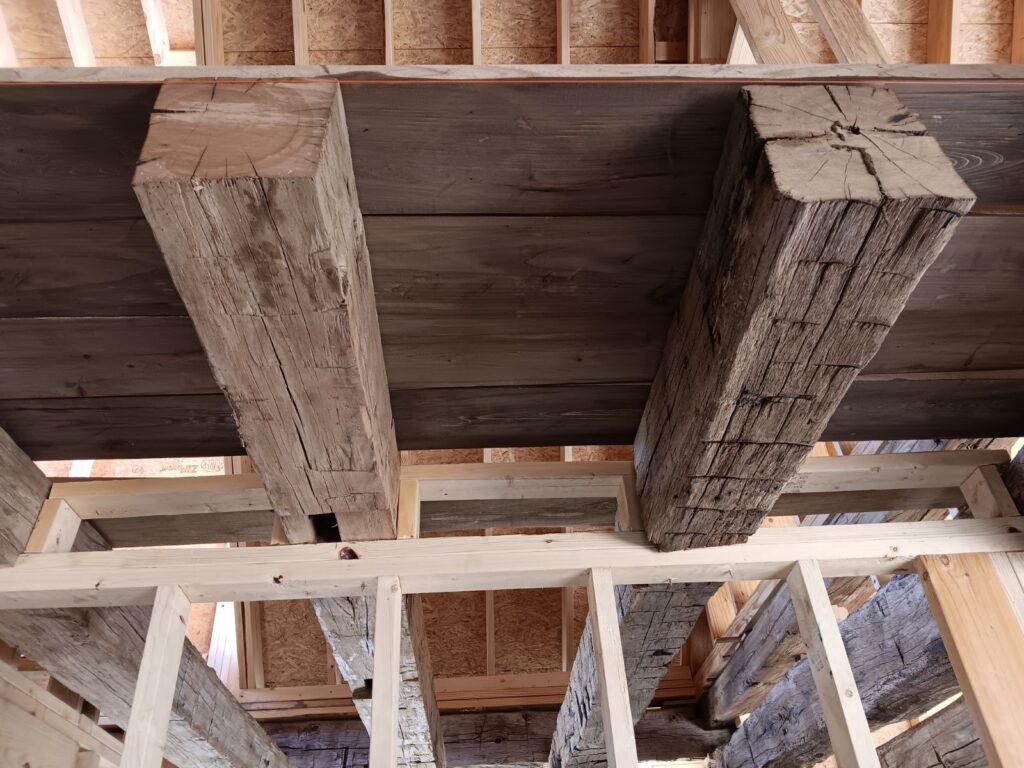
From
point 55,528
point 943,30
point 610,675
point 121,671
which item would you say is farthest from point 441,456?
point 943,30

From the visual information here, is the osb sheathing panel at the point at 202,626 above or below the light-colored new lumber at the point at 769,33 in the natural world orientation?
below

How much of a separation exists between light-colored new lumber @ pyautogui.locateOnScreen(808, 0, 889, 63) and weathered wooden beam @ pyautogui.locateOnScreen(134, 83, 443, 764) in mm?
1395

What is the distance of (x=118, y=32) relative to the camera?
370 cm

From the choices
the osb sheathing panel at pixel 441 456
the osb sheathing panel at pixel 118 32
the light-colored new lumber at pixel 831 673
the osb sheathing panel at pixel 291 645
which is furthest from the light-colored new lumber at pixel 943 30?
the osb sheathing panel at pixel 291 645

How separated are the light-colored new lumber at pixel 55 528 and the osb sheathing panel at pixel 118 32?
2.83 metres

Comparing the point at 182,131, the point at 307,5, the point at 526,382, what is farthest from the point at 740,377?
the point at 307,5

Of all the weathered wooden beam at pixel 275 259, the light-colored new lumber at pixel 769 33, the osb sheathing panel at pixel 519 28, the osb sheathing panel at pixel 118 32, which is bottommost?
the weathered wooden beam at pixel 275 259

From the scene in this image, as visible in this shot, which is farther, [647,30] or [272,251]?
[647,30]

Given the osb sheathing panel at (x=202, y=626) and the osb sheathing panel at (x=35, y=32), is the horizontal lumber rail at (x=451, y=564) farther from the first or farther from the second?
the osb sheathing panel at (x=202, y=626)

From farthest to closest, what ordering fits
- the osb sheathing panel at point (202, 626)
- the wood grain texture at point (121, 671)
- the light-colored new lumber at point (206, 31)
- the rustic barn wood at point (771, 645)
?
the osb sheathing panel at point (202, 626)
the light-colored new lumber at point (206, 31)
the rustic barn wood at point (771, 645)
the wood grain texture at point (121, 671)

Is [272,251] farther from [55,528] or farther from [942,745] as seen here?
[942,745]

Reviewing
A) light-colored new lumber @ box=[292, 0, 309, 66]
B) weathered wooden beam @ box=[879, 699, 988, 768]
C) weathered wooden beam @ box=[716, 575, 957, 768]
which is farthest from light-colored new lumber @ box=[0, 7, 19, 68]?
weathered wooden beam @ box=[879, 699, 988, 768]

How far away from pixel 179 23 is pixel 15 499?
3482mm

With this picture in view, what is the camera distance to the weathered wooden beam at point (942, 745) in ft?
7.81
